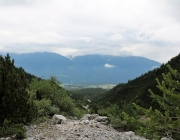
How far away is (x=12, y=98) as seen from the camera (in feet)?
65.6

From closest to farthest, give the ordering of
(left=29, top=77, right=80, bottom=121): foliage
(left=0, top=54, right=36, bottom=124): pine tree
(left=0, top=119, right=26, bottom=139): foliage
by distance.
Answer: (left=0, top=119, right=26, bottom=139): foliage < (left=0, top=54, right=36, bottom=124): pine tree < (left=29, top=77, right=80, bottom=121): foliage

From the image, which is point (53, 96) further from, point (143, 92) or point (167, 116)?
point (143, 92)

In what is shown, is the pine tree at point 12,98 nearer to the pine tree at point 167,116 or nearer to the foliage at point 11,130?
the foliage at point 11,130

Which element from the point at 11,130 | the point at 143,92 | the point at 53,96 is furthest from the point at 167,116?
the point at 143,92

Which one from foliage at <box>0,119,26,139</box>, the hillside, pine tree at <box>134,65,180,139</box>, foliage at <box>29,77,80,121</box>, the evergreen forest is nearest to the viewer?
pine tree at <box>134,65,180,139</box>

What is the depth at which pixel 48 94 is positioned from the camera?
110 ft

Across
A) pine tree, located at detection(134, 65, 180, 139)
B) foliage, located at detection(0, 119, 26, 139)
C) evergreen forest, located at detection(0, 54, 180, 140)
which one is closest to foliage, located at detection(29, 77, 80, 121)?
evergreen forest, located at detection(0, 54, 180, 140)

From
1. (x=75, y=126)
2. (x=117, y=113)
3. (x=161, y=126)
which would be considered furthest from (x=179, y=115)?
(x=117, y=113)

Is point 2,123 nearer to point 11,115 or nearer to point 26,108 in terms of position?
point 11,115

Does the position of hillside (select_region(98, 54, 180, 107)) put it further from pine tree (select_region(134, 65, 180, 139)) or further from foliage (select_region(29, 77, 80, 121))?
pine tree (select_region(134, 65, 180, 139))

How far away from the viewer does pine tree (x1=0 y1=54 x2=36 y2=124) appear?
19875 mm

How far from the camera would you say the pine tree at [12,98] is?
65.2 feet

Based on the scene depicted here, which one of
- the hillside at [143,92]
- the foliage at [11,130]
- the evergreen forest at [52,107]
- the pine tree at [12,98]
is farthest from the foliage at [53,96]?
the hillside at [143,92]

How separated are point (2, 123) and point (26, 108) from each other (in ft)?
7.61
